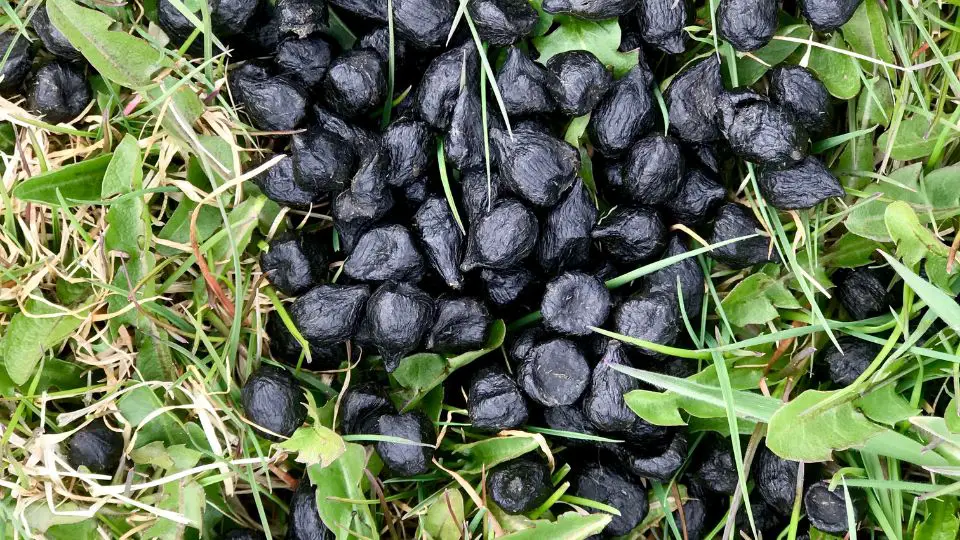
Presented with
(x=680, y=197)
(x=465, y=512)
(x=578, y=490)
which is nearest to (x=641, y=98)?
(x=680, y=197)

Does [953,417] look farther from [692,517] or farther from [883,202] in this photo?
[692,517]

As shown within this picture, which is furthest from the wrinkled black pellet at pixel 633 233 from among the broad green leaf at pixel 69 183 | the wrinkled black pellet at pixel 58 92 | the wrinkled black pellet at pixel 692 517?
the wrinkled black pellet at pixel 58 92

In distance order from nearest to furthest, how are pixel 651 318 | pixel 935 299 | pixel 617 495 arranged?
pixel 935 299 < pixel 651 318 < pixel 617 495

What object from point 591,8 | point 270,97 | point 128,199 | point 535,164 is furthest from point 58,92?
point 591,8

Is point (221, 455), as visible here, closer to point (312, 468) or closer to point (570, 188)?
point (312, 468)

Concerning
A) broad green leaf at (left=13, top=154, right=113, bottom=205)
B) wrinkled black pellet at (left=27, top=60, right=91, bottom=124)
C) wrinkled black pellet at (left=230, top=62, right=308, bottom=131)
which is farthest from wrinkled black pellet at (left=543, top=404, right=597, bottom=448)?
wrinkled black pellet at (left=27, top=60, right=91, bottom=124)
